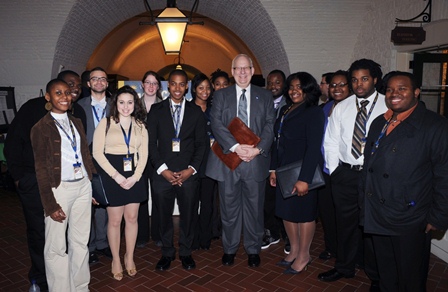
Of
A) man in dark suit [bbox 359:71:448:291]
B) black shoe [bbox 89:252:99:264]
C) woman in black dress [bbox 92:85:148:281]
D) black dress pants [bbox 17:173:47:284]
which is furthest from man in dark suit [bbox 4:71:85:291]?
man in dark suit [bbox 359:71:448:291]

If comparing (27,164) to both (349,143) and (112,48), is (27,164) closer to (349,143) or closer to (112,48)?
(349,143)

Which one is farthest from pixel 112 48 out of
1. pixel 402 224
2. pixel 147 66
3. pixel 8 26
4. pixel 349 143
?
pixel 402 224

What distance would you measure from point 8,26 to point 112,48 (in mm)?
5928

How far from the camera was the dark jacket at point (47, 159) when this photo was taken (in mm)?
2873

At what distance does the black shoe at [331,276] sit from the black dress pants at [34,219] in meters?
2.74

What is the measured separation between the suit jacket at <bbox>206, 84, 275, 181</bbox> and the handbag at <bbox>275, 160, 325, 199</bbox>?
0.28 meters

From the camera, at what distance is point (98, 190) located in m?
3.39

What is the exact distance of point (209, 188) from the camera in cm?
462

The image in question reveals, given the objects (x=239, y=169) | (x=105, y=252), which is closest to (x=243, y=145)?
(x=239, y=169)

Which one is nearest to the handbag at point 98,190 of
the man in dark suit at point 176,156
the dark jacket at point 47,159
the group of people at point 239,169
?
the group of people at point 239,169

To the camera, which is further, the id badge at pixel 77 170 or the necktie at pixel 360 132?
the necktie at pixel 360 132

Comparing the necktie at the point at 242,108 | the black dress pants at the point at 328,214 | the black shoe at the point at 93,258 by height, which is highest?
the necktie at the point at 242,108

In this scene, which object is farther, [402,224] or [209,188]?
[209,188]

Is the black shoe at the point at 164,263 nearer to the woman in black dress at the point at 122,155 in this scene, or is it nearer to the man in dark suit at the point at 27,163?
the woman in black dress at the point at 122,155
